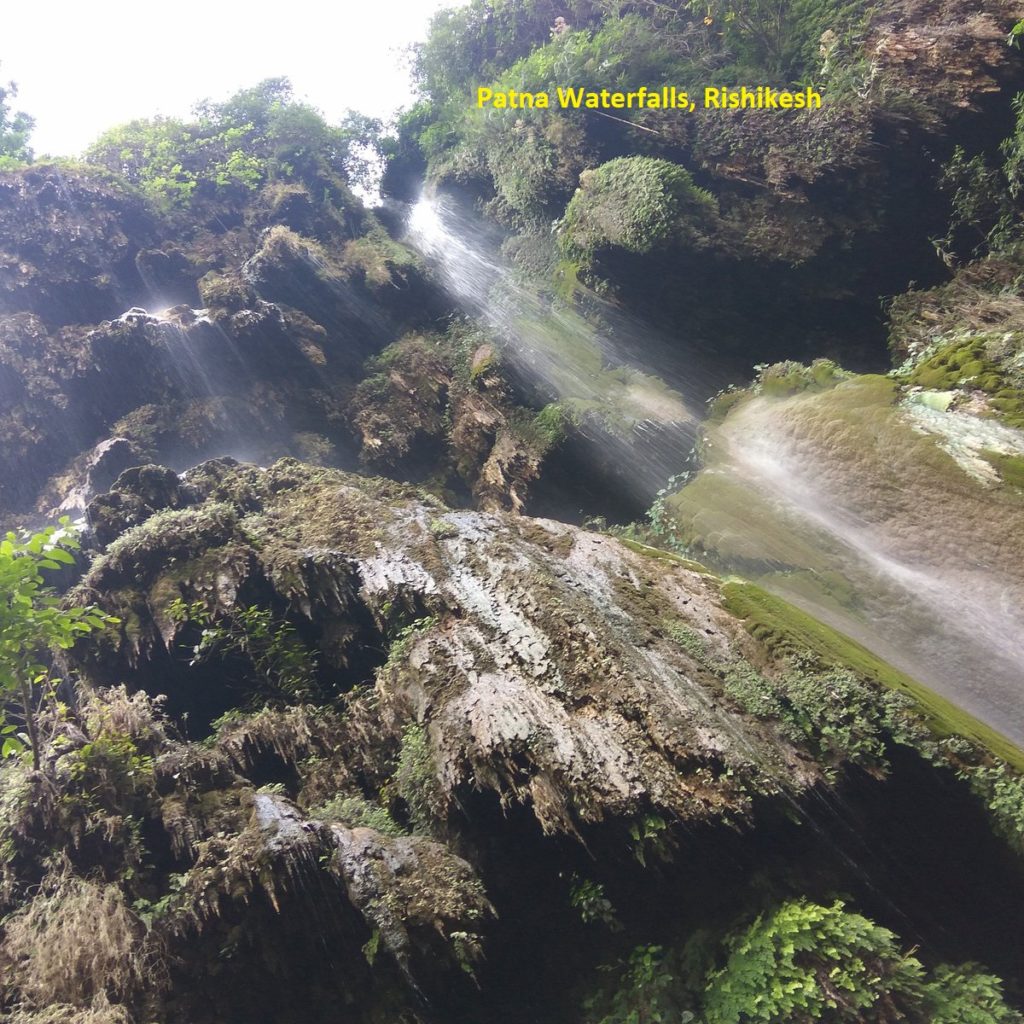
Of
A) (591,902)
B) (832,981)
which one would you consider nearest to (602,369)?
(591,902)

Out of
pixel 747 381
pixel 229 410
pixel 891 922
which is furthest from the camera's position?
pixel 229 410

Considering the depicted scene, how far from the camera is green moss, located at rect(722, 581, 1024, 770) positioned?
5.96m

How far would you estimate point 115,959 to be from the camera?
5598mm

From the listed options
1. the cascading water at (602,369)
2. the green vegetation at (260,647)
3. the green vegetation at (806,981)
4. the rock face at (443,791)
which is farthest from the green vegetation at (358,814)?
the cascading water at (602,369)

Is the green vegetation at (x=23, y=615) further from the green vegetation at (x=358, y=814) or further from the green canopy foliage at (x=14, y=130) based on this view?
the green canopy foliage at (x=14, y=130)

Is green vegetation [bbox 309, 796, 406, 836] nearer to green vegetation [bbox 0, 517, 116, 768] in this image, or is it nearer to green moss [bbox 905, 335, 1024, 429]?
green vegetation [bbox 0, 517, 116, 768]

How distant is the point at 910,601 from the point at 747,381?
5.81 m

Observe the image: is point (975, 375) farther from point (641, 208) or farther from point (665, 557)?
point (641, 208)

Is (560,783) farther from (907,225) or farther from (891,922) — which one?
(907,225)

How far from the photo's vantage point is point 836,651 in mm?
6605

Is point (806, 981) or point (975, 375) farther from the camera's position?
point (975, 375)

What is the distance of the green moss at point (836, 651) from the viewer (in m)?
5.96

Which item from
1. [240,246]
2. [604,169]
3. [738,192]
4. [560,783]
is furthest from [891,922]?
[240,246]

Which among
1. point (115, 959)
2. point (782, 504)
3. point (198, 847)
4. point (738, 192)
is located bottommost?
point (115, 959)
